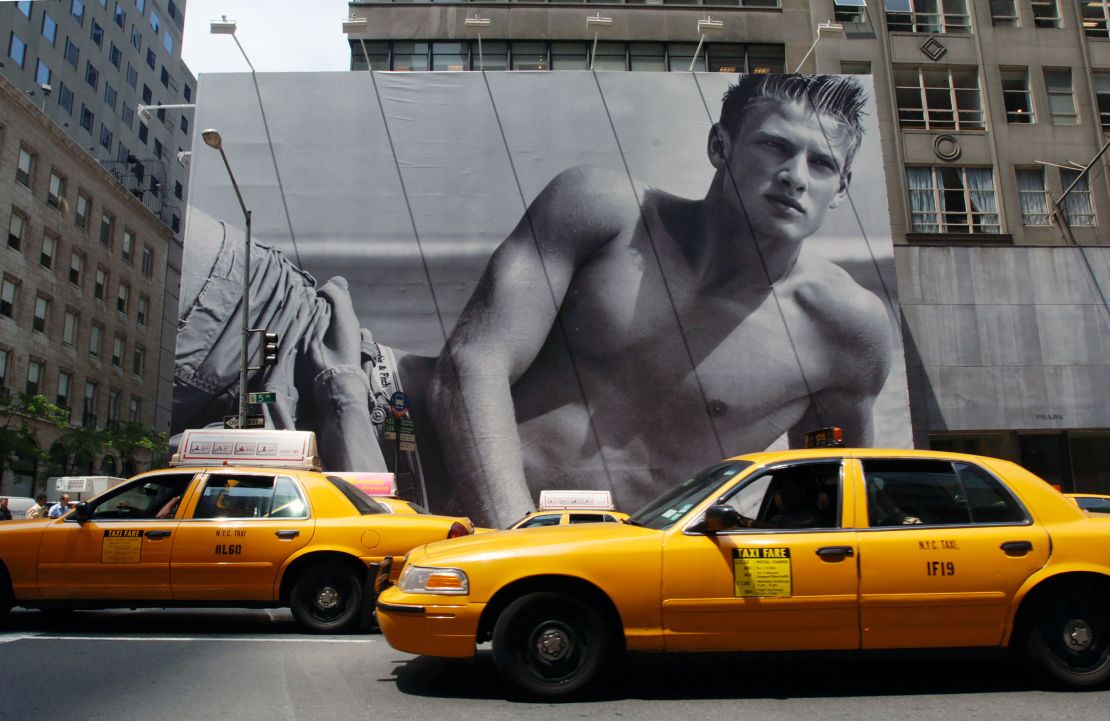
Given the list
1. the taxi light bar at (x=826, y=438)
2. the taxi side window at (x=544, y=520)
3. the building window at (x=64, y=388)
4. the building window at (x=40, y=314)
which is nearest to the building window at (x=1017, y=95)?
the taxi side window at (x=544, y=520)

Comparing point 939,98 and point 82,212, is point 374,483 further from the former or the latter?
point 82,212

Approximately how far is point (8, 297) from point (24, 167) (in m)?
6.78

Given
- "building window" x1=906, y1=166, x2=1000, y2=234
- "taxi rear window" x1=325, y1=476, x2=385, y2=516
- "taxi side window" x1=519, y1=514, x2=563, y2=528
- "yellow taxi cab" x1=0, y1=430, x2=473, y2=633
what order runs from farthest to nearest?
"building window" x1=906, y1=166, x2=1000, y2=234
"taxi side window" x1=519, y1=514, x2=563, y2=528
"taxi rear window" x1=325, y1=476, x2=385, y2=516
"yellow taxi cab" x1=0, y1=430, x2=473, y2=633

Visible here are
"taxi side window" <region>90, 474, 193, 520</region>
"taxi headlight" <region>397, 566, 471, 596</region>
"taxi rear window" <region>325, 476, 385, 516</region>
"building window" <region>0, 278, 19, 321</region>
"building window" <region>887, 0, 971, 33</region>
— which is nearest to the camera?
"taxi headlight" <region>397, 566, 471, 596</region>

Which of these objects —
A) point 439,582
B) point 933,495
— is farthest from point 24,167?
point 933,495

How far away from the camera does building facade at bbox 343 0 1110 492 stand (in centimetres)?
2792

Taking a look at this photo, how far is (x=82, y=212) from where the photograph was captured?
49188mm

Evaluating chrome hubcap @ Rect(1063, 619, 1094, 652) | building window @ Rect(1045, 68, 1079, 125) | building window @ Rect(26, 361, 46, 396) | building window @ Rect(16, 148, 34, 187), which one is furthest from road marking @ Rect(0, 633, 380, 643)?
building window @ Rect(16, 148, 34, 187)

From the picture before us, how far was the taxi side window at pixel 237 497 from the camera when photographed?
8094mm

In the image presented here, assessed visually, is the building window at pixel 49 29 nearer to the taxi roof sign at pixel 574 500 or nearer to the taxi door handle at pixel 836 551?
the taxi roof sign at pixel 574 500

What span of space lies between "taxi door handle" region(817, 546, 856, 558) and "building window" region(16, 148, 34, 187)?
156 feet

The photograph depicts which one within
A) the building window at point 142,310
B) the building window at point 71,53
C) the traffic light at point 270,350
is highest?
the building window at point 71,53

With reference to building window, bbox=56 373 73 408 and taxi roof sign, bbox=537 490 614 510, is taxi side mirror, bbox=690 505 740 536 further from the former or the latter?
building window, bbox=56 373 73 408

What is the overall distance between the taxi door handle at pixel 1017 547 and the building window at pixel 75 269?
170ft
